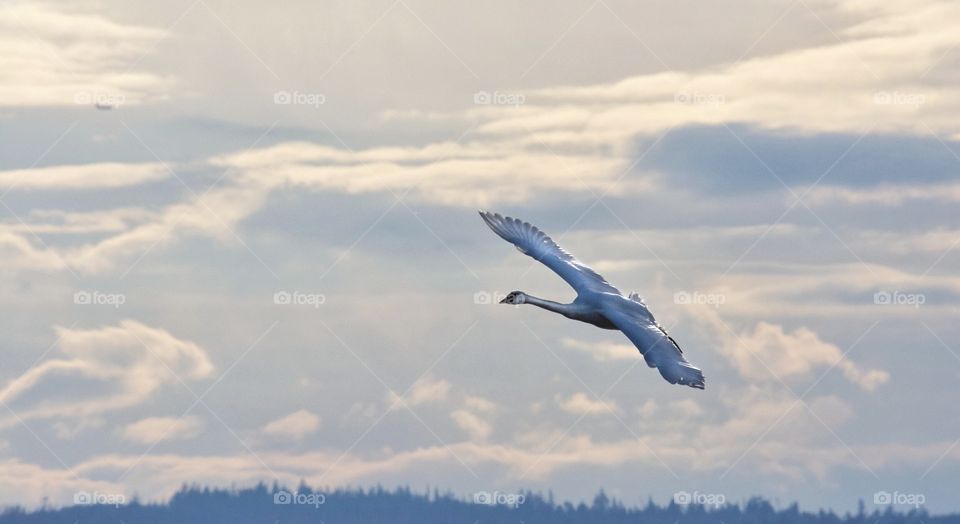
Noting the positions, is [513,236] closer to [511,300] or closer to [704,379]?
[511,300]

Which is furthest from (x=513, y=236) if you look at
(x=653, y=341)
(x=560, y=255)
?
(x=653, y=341)

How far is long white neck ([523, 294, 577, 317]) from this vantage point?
87188 mm

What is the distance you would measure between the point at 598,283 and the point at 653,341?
7058 mm


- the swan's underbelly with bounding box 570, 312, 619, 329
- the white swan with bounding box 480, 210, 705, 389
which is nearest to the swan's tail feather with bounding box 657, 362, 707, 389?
the white swan with bounding box 480, 210, 705, 389

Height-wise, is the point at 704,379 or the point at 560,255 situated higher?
the point at 560,255

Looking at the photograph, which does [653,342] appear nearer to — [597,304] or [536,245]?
[597,304]

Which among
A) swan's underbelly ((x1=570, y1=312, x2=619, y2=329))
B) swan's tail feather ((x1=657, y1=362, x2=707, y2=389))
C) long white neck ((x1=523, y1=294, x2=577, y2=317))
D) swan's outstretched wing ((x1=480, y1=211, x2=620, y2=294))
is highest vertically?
swan's outstretched wing ((x1=480, y1=211, x2=620, y2=294))

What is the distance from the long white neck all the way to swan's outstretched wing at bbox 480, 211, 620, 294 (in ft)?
5.48

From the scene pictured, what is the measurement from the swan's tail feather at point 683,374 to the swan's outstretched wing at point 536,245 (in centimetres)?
1080

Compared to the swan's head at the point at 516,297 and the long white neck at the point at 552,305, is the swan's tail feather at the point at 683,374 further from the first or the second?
the swan's head at the point at 516,297

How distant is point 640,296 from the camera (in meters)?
86.1

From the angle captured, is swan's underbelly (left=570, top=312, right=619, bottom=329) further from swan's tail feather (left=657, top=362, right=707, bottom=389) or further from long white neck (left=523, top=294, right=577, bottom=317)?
swan's tail feather (left=657, top=362, right=707, bottom=389)

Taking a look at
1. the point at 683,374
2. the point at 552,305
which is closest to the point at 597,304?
the point at 552,305

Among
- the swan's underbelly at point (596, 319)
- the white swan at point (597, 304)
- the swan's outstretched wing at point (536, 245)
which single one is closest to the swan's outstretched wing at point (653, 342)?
the white swan at point (597, 304)
